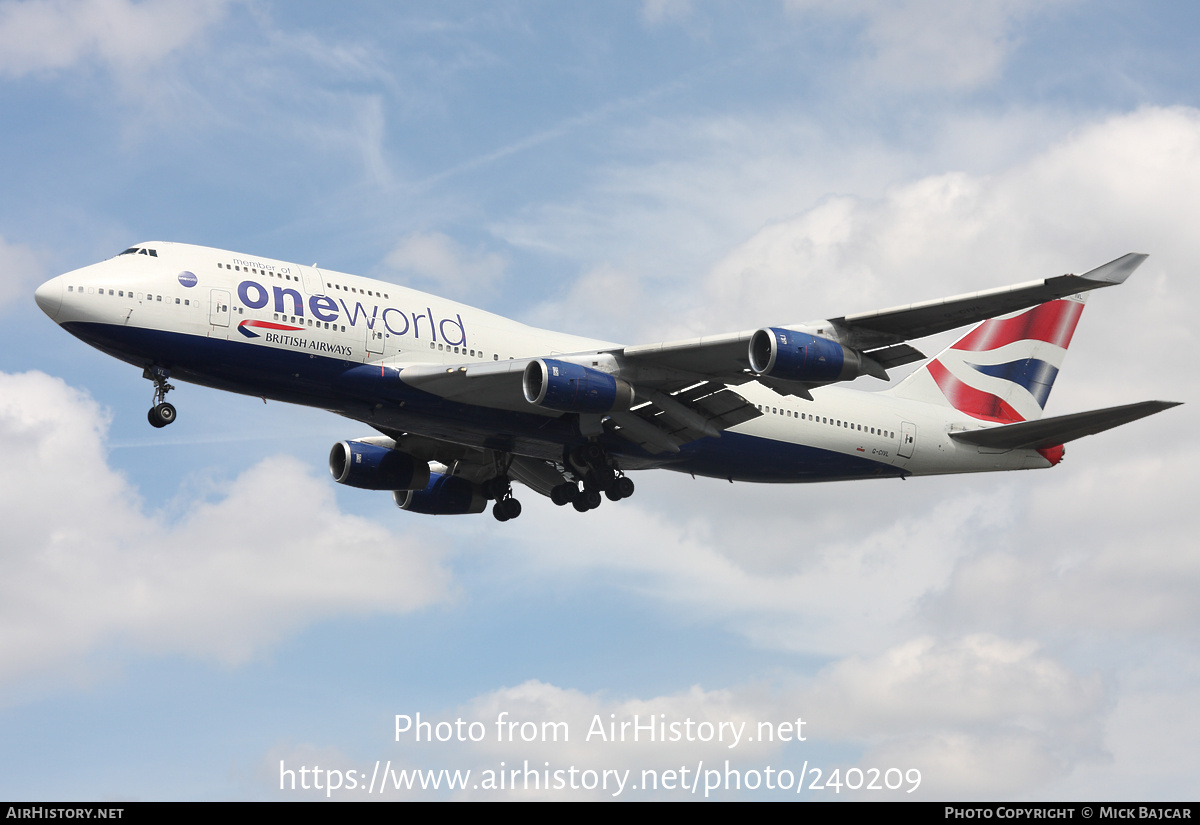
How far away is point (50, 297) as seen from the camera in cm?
2953

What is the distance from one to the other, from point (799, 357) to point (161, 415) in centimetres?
1595

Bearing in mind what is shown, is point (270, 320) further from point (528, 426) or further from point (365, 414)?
point (528, 426)

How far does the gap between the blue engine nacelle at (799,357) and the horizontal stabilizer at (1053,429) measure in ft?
26.0

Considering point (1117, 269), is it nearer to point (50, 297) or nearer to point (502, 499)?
point (502, 499)

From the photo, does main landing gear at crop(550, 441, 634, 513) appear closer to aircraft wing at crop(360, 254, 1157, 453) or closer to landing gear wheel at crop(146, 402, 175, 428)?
aircraft wing at crop(360, 254, 1157, 453)

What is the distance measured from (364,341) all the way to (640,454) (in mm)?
9063

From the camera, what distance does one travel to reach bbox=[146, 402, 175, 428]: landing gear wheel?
30.6 metres

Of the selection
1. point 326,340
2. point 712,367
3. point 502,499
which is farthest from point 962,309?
point 502,499

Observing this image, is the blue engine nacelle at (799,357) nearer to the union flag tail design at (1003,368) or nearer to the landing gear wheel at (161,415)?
the union flag tail design at (1003,368)

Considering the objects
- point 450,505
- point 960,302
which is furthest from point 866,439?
point 450,505

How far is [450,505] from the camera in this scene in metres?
41.5

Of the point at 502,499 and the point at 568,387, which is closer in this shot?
the point at 568,387

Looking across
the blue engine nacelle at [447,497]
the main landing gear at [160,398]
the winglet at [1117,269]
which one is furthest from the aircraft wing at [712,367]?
the blue engine nacelle at [447,497]

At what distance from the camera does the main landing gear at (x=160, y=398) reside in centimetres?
3053
